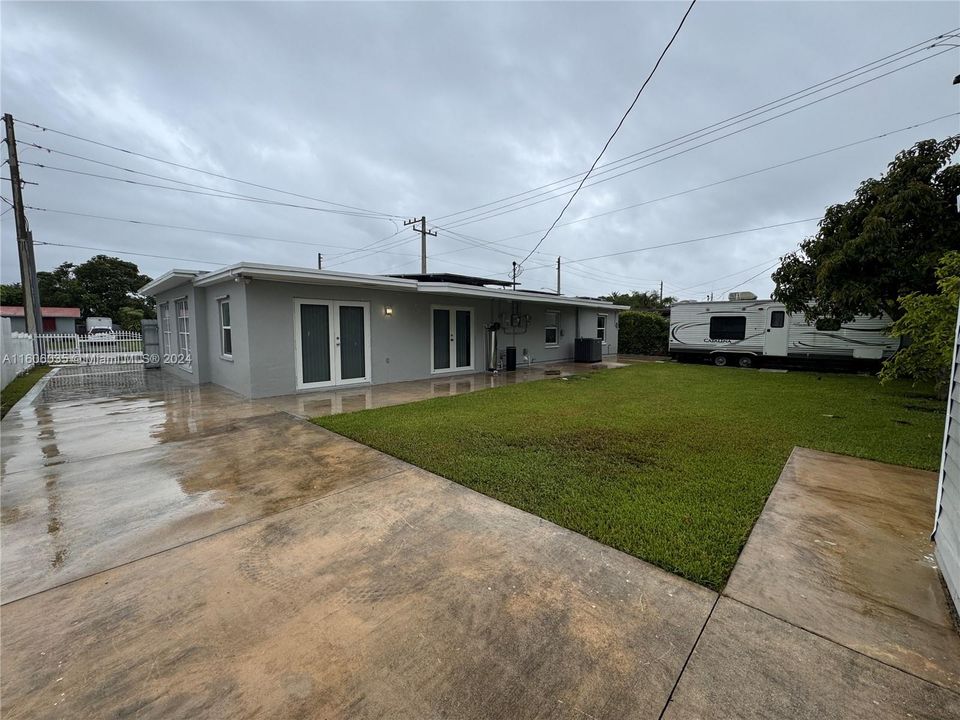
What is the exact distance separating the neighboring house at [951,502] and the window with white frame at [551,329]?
1224cm

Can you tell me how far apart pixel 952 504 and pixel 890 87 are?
11952 millimetres

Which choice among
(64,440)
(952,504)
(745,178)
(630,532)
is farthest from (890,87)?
(64,440)

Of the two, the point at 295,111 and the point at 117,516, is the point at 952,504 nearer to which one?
the point at 117,516

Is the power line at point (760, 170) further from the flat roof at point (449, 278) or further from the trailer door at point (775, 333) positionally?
the trailer door at point (775, 333)

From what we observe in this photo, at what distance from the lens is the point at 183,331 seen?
10914mm

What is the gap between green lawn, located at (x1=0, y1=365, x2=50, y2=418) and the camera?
7352 millimetres

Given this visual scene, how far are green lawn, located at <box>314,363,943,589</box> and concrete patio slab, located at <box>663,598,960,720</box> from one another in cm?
39

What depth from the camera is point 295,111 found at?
559 inches

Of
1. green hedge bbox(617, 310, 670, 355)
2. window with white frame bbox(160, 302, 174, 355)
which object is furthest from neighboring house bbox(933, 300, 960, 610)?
green hedge bbox(617, 310, 670, 355)

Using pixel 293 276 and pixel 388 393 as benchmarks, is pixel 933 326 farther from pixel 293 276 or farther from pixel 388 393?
pixel 293 276

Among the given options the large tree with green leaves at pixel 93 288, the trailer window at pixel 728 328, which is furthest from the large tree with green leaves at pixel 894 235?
the large tree with green leaves at pixel 93 288

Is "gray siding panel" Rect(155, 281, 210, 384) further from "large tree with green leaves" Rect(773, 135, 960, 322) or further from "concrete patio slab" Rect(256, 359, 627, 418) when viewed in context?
"large tree with green leaves" Rect(773, 135, 960, 322)

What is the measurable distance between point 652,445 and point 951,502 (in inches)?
98.9

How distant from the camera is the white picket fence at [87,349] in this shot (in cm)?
1527
